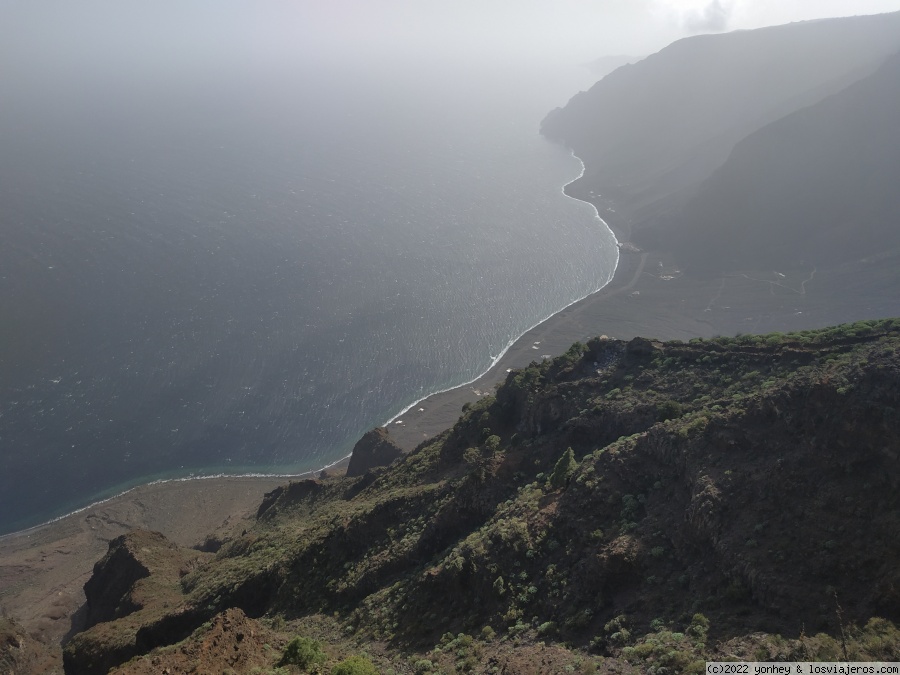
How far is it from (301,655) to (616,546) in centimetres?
1594

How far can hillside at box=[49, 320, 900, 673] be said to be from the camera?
2475 centimetres

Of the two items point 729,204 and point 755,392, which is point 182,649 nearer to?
point 755,392

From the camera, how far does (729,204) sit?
14688 cm

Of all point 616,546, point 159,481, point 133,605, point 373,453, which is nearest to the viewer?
point 616,546

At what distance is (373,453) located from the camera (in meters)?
75.3

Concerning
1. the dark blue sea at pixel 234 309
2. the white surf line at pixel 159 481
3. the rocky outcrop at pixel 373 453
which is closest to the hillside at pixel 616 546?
the rocky outcrop at pixel 373 453

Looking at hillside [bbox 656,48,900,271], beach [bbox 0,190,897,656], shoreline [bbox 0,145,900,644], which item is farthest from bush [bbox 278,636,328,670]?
hillside [bbox 656,48,900,271]

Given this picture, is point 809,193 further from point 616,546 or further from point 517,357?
point 616,546

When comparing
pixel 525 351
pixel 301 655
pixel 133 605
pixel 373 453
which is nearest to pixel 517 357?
pixel 525 351

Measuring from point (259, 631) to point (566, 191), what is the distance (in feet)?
590

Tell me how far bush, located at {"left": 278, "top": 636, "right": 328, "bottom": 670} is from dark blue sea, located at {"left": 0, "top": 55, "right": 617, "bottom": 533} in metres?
61.7

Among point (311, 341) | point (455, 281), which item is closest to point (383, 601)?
point (311, 341)

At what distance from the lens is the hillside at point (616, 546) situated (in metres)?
24.8

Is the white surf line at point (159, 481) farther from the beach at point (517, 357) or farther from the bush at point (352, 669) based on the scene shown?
the bush at point (352, 669)
